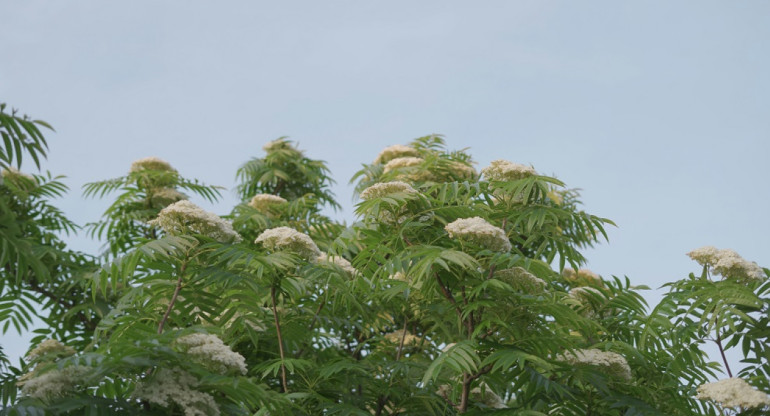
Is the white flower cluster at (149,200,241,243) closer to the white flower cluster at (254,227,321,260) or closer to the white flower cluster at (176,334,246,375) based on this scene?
the white flower cluster at (254,227,321,260)

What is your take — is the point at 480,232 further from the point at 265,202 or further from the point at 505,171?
the point at 265,202

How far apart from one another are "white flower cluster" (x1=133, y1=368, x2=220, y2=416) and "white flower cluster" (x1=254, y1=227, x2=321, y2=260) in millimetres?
1826

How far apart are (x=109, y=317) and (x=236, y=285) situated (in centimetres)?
163

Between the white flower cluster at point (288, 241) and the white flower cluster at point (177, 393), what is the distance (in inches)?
71.9

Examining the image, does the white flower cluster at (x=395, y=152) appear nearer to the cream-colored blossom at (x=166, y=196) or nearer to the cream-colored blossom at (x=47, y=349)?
the cream-colored blossom at (x=166, y=196)

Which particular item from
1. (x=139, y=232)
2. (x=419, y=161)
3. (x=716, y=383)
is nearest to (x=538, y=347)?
(x=716, y=383)

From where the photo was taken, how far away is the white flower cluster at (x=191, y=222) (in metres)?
6.08

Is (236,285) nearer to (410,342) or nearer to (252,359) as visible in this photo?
(252,359)

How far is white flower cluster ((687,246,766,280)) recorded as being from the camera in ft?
22.4

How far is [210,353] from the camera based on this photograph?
4.72m

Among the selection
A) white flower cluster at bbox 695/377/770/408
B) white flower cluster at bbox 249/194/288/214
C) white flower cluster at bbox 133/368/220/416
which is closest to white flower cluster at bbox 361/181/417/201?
white flower cluster at bbox 133/368/220/416

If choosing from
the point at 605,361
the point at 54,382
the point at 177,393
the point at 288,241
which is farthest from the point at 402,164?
the point at 54,382

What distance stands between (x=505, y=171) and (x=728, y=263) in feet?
6.20

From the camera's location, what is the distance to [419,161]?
10297 mm
